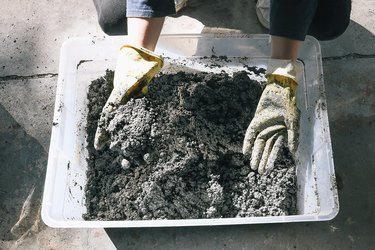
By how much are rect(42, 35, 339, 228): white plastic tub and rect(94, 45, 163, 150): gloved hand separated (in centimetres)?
20

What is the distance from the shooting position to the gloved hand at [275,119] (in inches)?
53.8

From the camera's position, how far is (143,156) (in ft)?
4.66

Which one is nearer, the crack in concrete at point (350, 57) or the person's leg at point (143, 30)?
the person's leg at point (143, 30)

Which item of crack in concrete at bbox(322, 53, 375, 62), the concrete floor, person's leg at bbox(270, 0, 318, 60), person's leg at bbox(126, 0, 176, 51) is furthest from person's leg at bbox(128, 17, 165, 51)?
crack in concrete at bbox(322, 53, 375, 62)

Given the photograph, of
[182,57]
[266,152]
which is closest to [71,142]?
[182,57]

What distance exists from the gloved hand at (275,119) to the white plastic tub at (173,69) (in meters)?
0.16

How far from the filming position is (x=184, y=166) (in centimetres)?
140

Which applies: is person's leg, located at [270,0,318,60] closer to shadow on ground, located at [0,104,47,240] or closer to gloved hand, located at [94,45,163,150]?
gloved hand, located at [94,45,163,150]

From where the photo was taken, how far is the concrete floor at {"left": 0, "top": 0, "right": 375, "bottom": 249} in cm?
150

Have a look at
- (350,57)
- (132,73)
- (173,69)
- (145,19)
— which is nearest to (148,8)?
(145,19)

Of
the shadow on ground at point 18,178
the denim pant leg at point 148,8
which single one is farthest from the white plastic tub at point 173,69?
the denim pant leg at point 148,8

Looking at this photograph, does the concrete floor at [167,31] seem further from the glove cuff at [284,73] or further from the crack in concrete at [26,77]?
the glove cuff at [284,73]

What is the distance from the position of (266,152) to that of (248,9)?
2.39 ft

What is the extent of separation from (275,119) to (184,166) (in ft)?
0.98
